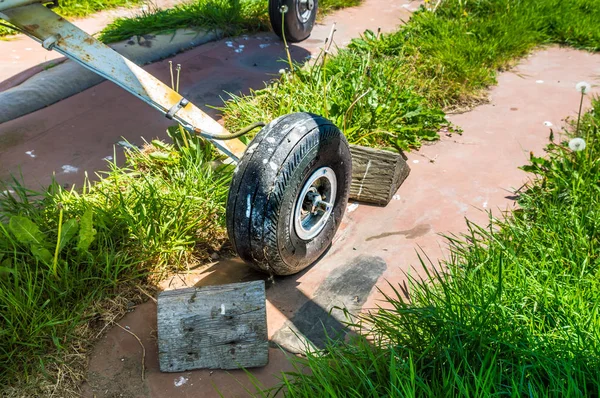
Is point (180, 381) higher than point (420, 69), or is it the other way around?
point (420, 69)

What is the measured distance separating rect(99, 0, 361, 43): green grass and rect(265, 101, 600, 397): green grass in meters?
3.88

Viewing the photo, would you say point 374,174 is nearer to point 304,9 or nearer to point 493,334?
point 493,334

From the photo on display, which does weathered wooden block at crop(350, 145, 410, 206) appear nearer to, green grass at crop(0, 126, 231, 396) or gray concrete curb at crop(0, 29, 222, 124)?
green grass at crop(0, 126, 231, 396)

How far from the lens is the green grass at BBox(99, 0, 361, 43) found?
222 inches

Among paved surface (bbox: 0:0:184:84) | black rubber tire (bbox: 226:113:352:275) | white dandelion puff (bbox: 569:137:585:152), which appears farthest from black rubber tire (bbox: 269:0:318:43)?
white dandelion puff (bbox: 569:137:585:152)

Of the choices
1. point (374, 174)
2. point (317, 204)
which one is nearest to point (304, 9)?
point (374, 174)

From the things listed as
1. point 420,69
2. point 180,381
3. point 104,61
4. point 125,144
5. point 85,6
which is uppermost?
point 104,61

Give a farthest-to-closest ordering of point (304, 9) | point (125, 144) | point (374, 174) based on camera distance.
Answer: point (304, 9) < point (125, 144) < point (374, 174)

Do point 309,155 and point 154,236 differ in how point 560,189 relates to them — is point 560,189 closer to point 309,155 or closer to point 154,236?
point 309,155

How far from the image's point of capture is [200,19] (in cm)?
591

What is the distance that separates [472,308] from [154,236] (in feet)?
5.44

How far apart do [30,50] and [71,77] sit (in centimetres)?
98

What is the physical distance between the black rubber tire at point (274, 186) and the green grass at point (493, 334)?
1.71 ft

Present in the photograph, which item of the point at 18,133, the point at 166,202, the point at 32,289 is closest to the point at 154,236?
the point at 166,202
